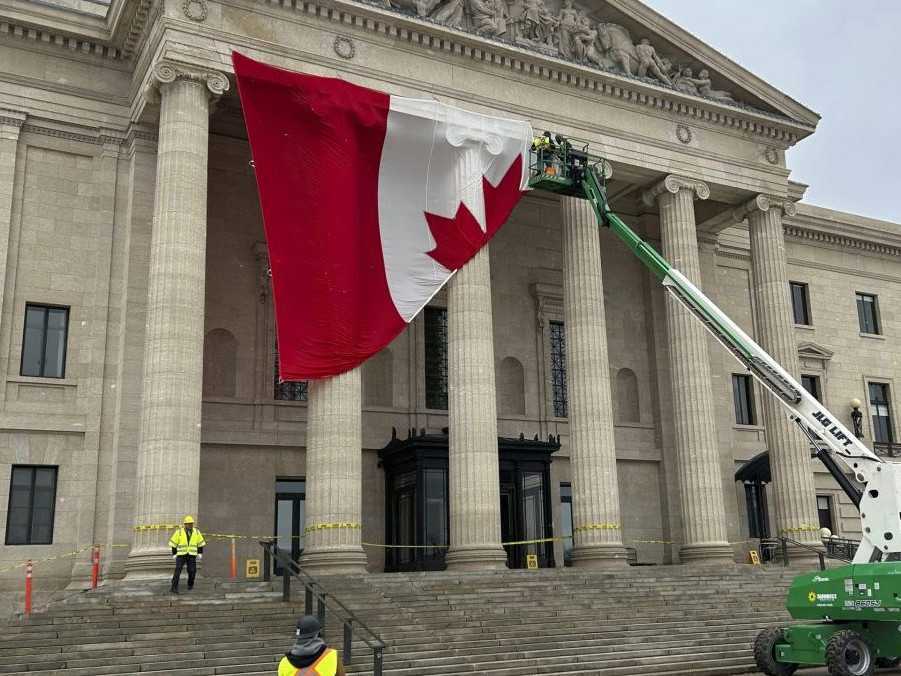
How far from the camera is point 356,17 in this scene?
2608cm

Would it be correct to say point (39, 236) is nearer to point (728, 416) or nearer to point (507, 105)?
point (507, 105)

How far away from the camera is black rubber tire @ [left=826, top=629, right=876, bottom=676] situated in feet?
50.5

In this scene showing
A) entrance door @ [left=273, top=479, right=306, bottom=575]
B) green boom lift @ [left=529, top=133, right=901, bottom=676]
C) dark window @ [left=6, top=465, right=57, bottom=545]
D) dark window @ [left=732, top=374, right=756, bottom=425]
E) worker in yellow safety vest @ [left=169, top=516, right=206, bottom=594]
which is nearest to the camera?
green boom lift @ [left=529, top=133, right=901, bottom=676]

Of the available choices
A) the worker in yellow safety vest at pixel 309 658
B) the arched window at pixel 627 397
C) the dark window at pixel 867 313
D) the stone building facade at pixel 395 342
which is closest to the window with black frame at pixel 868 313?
the dark window at pixel 867 313

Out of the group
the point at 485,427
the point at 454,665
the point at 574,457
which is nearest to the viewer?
the point at 454,665

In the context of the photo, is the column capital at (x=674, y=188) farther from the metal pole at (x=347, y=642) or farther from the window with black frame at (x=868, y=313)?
the metal pole at (x=347, y=642)

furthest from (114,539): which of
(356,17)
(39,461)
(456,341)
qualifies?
(356,17)

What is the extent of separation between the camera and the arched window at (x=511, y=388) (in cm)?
3269

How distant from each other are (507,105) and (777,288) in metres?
10.8

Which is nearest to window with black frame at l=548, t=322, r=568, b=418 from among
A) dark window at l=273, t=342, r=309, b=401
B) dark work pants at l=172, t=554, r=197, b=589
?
dark window at l=273, t=342, r=309, b=401

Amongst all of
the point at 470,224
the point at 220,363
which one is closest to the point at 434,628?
the point at 470,224

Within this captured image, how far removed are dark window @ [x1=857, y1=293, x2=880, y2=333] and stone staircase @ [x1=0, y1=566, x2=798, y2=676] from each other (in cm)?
2236

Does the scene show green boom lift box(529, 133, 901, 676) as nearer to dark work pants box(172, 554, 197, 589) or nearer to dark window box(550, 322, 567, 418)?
dark work pants box(172, 554, 197, 589)

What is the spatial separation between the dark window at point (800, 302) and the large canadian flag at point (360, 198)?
18.3 m
